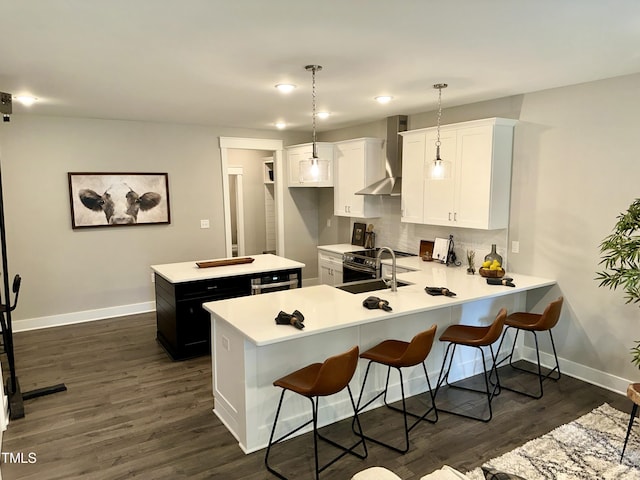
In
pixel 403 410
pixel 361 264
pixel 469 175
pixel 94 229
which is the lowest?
pixel 403 410

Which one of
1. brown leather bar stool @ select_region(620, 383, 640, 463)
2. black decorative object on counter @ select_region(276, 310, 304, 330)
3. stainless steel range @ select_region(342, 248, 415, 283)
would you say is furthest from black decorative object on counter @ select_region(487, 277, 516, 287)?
black decorative object on counter @ select_region(276, 310, 304, 330)

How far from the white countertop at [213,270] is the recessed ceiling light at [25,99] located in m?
2.00

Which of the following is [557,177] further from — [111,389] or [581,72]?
[111,389]

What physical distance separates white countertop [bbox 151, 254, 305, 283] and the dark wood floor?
0.85 metres

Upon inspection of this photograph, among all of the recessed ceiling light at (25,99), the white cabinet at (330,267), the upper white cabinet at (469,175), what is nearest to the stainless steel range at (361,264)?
the white cabinet at (330,267)

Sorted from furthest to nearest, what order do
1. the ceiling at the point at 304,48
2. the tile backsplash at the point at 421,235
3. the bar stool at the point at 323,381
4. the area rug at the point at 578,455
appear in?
the tile backsplash at the point at 421,235, the area rug at the point at 578,455, the bar stool at the point at 323,381, the ceiling at the point at 304,48

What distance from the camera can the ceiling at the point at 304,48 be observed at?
208 cm

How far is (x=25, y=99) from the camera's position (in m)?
4.13

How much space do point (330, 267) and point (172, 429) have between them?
320 cm

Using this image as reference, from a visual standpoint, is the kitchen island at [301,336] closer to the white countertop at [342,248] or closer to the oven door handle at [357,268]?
the oven door handle at [357,268]

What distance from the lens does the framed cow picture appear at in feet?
17.6

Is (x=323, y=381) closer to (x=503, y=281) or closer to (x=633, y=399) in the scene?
(x=633, y=399)

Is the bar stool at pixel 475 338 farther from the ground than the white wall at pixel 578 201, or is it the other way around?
the white wall at pixel 578 201

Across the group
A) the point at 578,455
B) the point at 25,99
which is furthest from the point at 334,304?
the point at 25,99
